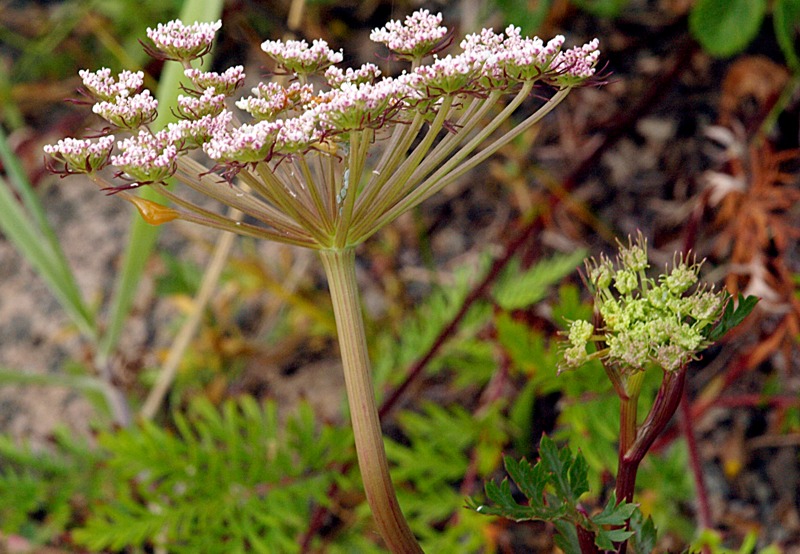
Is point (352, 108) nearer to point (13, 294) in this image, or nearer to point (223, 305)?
point (223, 305)

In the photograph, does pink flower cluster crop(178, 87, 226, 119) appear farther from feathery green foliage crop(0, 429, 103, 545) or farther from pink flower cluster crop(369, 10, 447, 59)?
feathery green foliage crop(0, 429, 103, 545)

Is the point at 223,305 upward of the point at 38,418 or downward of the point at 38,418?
upward

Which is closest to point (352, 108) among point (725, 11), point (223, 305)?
point (725, 11)

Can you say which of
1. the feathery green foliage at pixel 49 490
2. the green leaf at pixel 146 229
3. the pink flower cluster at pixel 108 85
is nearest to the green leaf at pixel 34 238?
the green leaf at pixel 146 229

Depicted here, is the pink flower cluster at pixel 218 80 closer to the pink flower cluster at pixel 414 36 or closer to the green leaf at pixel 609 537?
the pink flower cluster at pixel 414 36

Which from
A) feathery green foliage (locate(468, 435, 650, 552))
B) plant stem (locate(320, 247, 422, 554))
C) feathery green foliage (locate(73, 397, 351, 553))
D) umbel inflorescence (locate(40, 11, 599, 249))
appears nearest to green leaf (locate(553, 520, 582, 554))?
feathery green foliage (locate(468, 435, 650, 552))

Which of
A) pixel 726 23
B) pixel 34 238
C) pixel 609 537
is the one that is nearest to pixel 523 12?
pixel 726 23

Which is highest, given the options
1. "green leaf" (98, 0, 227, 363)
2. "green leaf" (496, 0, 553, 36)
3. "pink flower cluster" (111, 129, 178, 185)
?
"green leaf" (496, 0, 553, 36)
